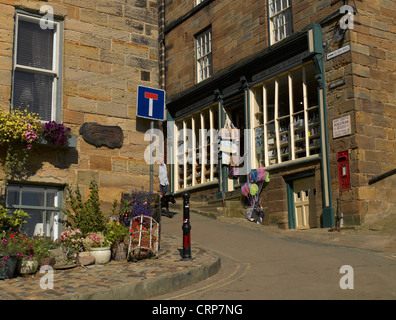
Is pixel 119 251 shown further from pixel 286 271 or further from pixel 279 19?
pixel 279 19

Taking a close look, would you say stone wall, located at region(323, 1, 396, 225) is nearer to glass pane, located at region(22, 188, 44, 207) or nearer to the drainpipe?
the drainpipe

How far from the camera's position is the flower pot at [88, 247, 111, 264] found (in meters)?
8.88

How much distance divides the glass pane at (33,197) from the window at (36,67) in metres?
1.32

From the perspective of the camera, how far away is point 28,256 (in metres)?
8.13

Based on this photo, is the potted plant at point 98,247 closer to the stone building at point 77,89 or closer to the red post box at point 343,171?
the stone building at point 77,89

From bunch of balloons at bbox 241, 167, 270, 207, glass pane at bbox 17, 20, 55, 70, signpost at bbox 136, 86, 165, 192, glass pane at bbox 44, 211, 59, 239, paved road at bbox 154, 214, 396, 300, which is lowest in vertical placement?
paved road at bbox 154, 214, 396, 300

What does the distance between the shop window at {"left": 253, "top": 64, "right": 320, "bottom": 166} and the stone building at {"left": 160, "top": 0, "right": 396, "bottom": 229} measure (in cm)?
3

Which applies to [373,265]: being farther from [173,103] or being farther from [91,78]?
[173,103]

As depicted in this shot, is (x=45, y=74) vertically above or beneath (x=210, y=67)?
beneath

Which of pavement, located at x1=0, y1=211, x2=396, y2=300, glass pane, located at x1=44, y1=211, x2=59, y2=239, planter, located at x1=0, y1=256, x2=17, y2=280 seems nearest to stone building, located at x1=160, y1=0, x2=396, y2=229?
pavement, located at x1=0, y1=211, x2=396, y2=300

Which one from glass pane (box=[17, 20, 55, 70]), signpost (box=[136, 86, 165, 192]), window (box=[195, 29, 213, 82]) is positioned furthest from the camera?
window (box=[195, 29, 213, 82])

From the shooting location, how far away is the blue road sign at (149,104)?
35.4 feet

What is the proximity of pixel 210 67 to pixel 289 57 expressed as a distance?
15.3ft
